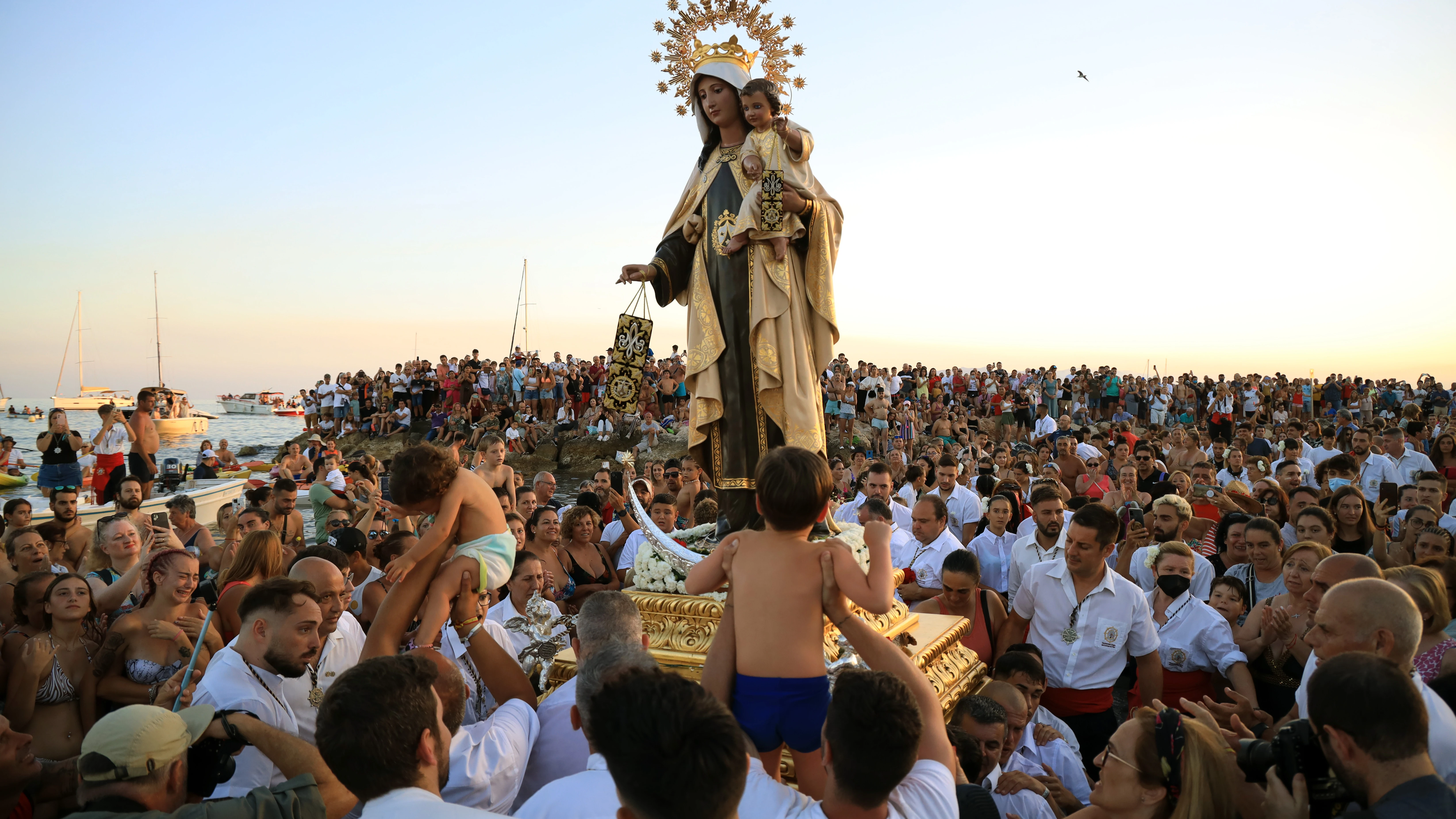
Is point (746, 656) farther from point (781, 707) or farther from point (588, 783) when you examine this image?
point (588, 783)

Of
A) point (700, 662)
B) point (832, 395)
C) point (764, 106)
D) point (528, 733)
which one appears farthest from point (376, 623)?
point (832, 395)

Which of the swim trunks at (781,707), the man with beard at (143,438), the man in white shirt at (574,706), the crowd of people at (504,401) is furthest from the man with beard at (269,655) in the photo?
the crowd of people at (504,401)

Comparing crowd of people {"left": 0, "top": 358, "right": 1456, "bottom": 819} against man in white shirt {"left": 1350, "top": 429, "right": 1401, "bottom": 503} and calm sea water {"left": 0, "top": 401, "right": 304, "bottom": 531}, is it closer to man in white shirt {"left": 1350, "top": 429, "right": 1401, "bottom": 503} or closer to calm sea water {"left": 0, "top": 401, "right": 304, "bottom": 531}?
man in white shirt {"left": 1350, "top": 429, "right": 1401, "bottom": 503}

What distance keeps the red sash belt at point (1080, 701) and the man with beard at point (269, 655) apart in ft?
12.3

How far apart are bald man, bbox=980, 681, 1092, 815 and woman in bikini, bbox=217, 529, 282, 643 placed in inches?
158

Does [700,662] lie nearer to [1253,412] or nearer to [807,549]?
[807,549]

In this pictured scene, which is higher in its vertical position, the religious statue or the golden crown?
the golden crown

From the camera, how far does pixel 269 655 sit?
3658 mm

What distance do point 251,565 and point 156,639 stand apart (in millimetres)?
625

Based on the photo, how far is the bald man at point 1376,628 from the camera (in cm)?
311

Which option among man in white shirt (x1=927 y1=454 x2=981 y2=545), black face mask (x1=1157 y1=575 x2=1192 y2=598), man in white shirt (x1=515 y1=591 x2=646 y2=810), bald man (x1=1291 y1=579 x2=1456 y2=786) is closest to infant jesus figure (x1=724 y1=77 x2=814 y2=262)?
man in white shirt (x1=515 y1=591 x2=646 y2=810)

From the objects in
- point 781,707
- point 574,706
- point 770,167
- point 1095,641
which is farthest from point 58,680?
point 1095,641

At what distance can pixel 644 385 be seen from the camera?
24.7 metres

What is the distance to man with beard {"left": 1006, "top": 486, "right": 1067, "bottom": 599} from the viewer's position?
20.7ft
